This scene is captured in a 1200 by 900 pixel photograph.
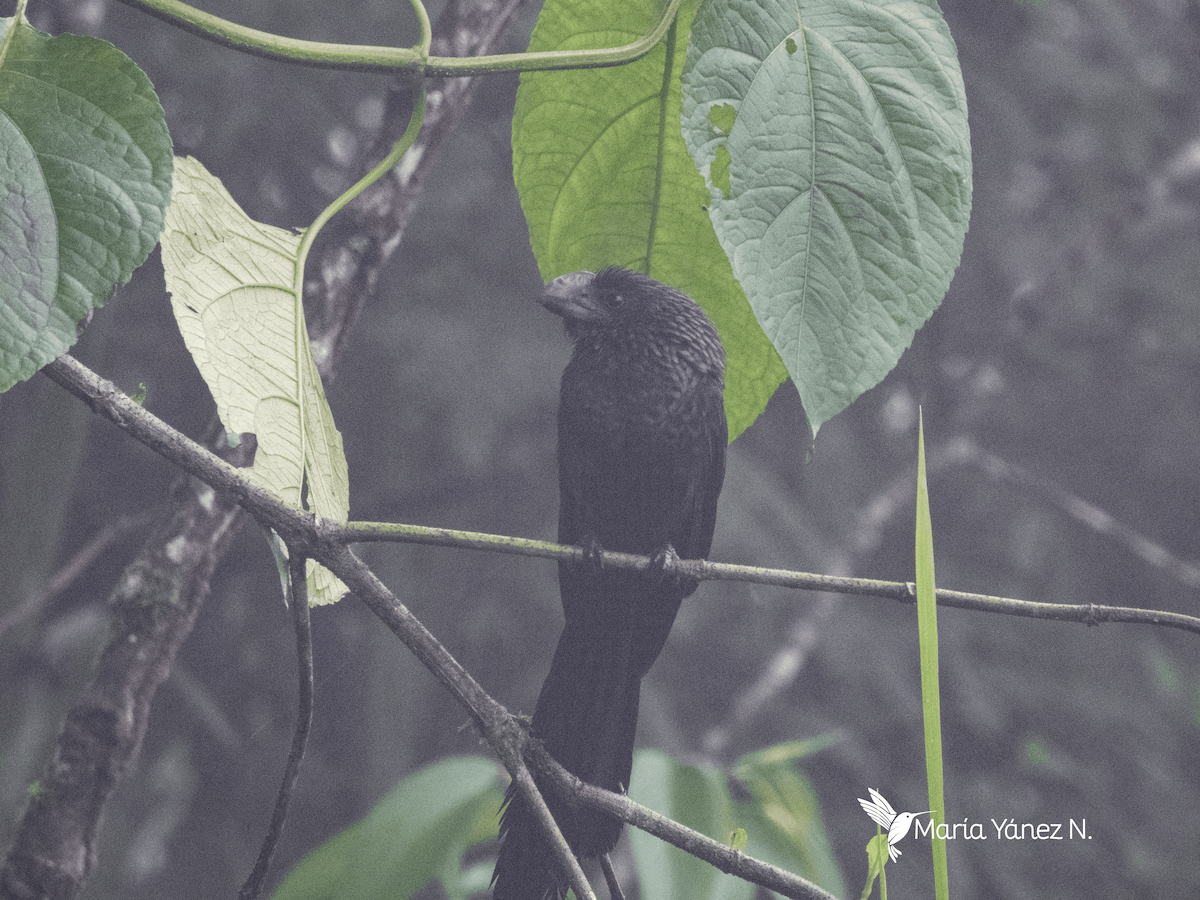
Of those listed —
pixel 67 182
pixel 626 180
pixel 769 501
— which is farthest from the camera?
pixel 769 501

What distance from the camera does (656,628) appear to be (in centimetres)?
104

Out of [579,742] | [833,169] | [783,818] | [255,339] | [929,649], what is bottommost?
[783,818]

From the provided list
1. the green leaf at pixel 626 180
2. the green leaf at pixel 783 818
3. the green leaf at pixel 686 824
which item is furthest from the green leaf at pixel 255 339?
the green leaf at pixel 783 818

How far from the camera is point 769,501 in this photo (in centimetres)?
199

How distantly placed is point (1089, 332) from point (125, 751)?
8.94ft

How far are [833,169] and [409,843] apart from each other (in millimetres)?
776

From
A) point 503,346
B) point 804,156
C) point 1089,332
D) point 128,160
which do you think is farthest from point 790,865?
point 1089,332

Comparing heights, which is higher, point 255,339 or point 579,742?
point 255,339

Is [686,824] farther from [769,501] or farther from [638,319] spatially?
[769,501]

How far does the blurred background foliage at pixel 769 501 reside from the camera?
156 centimetres

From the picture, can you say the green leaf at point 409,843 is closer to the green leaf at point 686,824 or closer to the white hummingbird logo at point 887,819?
the green leaf at point 686,824

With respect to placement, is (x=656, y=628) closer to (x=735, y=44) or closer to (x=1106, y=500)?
(x=735, y=44)

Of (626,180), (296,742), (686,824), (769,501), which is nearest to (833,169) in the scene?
(626,180)

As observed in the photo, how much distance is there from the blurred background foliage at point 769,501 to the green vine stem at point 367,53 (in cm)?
76
